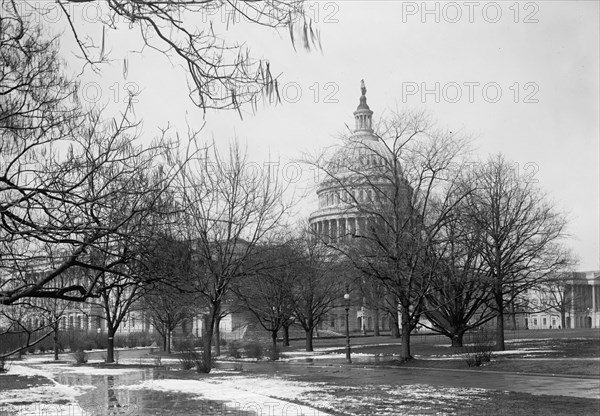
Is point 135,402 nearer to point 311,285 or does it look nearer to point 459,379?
point 459,379

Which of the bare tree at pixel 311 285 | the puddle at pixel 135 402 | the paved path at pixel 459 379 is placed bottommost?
the paved path at pixel 459 379

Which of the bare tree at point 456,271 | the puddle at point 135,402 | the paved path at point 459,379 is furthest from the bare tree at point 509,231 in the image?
the puddle at point 135,402

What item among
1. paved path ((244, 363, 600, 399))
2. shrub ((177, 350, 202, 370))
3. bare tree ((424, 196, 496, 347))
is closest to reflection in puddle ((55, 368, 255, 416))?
shrub ((177, 350, 202, 370))

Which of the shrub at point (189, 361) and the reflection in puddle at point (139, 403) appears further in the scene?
the shrub at point (189, 361)

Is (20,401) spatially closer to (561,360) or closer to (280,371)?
(280,371)

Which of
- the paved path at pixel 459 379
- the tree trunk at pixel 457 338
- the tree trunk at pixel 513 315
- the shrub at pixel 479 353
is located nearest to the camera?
the paved path at pixel 459 379

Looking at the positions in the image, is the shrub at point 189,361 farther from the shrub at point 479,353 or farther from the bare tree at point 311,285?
the bare tree at point 311,285

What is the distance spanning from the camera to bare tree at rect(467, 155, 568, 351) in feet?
129

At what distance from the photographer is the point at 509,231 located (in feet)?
131

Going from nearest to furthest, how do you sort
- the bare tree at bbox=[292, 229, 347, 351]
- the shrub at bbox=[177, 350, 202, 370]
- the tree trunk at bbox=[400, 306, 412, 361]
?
the shrub at bbox=[177, 350, 202, 370], the tree trunk at bbox=[400, 306, 412, 361], the bare tree at bbox=[292, 229, 347, 351]

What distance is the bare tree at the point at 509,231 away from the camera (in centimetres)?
3919

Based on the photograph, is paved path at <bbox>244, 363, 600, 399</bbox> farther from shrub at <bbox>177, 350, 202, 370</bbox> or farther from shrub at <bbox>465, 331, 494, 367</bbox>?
shrub at <bbox>177, 350, 202, 370</bbox>

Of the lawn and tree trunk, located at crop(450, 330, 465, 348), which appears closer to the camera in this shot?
the lawn

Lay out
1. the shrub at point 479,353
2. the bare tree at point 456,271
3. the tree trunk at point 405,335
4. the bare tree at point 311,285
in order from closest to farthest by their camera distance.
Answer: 1. the shrub at point 479,353
2. the tree trunk at point 405,335
3. the bare tree at point 456,271
4. the bare tree at point 311,285
